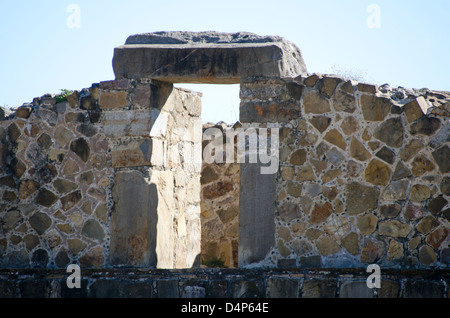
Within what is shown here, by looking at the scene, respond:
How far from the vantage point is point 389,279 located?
23.0 ft

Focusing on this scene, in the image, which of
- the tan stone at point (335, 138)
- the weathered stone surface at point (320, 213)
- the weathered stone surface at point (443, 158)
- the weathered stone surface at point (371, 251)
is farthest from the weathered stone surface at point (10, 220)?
the weathered stone surface at point (443, 158)

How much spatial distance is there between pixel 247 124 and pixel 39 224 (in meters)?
2.49

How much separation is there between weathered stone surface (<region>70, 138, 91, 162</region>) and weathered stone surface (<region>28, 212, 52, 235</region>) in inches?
29.6

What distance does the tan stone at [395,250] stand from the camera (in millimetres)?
7137

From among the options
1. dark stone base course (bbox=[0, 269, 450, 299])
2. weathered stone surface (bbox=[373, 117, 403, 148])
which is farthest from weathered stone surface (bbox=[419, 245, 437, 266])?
weathered stone surface (bbox=[373, 117, 403, 148])

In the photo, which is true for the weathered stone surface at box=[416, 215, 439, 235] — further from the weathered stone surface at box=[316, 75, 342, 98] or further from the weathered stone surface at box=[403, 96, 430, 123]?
the weathered stone surface at box=[316, 75, 342, 98]

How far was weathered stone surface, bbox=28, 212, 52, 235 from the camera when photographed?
8.06m

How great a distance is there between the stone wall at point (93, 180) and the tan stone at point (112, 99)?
0.01m

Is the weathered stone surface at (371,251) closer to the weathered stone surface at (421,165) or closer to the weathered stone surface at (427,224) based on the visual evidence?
the weathered stone surface at (427,224)

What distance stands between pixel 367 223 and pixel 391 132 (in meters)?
0.90

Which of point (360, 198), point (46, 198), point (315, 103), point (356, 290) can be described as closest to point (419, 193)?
point (360, 198)

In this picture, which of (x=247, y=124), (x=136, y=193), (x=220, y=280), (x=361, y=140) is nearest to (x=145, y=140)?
(x=136, y=193)
